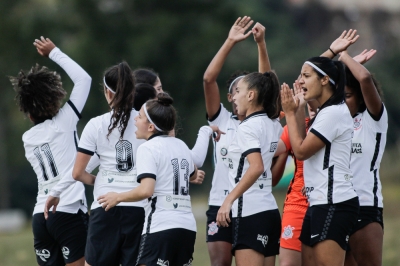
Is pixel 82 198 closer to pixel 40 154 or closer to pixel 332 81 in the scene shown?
pixel 40 154

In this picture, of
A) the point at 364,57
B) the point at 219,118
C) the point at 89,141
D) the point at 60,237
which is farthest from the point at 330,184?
the point at 60,237

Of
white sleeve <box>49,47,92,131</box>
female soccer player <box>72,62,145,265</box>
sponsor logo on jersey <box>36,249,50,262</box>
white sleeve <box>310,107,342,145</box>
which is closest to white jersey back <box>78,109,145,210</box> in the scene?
female soccer player <box>72,62,145,265</box>

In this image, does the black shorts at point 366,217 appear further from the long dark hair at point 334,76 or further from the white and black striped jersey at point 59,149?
the white and black striped jersey at point 59,149

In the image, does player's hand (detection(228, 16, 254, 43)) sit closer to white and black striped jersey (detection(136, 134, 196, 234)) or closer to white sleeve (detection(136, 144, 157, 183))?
white and black striped jersey (detection(136, 134, 196, 234))

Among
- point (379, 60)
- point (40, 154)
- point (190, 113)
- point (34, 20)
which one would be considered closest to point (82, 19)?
point (34, 20)

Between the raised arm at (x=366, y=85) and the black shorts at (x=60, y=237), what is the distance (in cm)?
287

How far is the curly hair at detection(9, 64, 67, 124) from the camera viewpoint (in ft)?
22.8

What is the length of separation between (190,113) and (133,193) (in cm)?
2916

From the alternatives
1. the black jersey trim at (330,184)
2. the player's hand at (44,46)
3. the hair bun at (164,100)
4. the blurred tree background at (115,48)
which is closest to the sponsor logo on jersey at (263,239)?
the black jersey trim at (330,184)

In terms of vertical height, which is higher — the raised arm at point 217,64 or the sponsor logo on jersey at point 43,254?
the raised arm at point 217,64

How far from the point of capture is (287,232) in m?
6.55

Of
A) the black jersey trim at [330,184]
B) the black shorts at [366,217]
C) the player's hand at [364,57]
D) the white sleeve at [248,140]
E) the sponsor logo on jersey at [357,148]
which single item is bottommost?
the black shorts at [366,217]

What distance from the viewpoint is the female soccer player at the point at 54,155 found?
6.83 m

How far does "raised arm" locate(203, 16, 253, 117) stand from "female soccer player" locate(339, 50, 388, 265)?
104 cm
